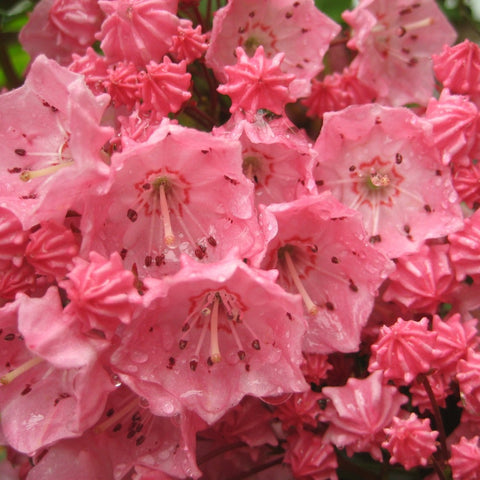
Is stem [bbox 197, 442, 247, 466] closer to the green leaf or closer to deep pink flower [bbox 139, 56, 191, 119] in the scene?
deep pink flower [bbox 139, 56, 191, 119]

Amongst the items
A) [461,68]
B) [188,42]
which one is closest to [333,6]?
[461,68]

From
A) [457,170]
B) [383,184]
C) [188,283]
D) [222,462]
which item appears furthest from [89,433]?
[457,170]

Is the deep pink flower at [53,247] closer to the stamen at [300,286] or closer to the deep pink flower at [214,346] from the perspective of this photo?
the deep pink flower at [214,346]

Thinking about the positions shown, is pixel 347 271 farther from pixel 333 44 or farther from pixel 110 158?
pixel 333 44

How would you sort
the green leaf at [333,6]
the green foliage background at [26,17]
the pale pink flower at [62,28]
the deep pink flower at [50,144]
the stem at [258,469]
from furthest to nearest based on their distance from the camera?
the green leaf at [333,6], the green foliage background at [26,17], the pale pink flower at [62,28], the stem at [258,469], the deep pink flower at [50,144]

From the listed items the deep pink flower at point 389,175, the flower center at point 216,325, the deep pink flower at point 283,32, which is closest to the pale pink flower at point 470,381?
the deep pink flower at point 389,175

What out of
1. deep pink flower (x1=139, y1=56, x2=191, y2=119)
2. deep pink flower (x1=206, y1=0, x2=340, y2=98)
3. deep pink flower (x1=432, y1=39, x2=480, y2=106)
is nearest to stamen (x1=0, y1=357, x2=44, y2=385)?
deep pink flower (x1=139, y1=56, x2=191, y2=119)
